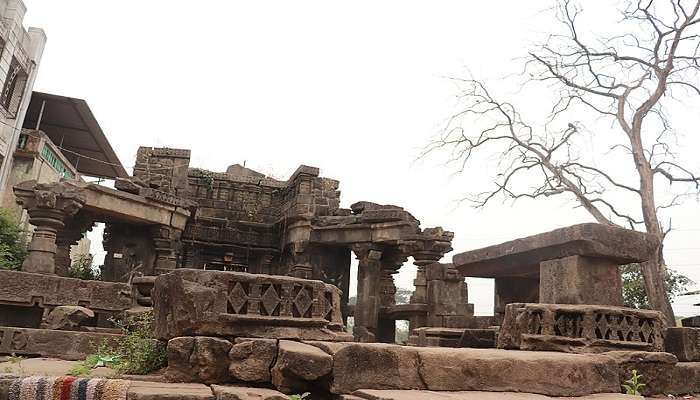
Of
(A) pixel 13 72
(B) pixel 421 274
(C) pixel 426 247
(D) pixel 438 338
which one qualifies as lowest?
(D) pixel 438 338

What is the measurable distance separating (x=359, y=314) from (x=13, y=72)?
47.3ft

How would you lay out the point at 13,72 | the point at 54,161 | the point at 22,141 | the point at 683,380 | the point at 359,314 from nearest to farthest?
the point at 683,380
the point at 359,314
the point at 13,72
the point at 22,141
the point at 54,161

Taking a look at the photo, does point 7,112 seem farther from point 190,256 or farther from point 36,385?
point 36,385

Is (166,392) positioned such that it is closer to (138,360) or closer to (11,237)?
(138,360)

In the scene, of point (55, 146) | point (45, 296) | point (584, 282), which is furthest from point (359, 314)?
point (55, 146)

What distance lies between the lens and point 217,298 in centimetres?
393

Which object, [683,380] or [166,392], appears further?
[683,380]

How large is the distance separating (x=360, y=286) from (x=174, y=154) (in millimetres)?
7151

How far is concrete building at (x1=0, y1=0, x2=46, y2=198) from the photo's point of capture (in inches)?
648

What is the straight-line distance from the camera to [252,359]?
355cm

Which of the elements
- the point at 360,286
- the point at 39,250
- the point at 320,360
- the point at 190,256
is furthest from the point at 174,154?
the point at 320,360

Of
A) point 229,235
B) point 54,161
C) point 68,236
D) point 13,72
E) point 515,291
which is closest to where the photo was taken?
point 515,291

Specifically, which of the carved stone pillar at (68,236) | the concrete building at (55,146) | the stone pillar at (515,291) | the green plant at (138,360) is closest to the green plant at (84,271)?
the carved stone pillar at (68,236)

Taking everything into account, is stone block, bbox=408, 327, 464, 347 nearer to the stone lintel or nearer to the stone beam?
the stone beam
